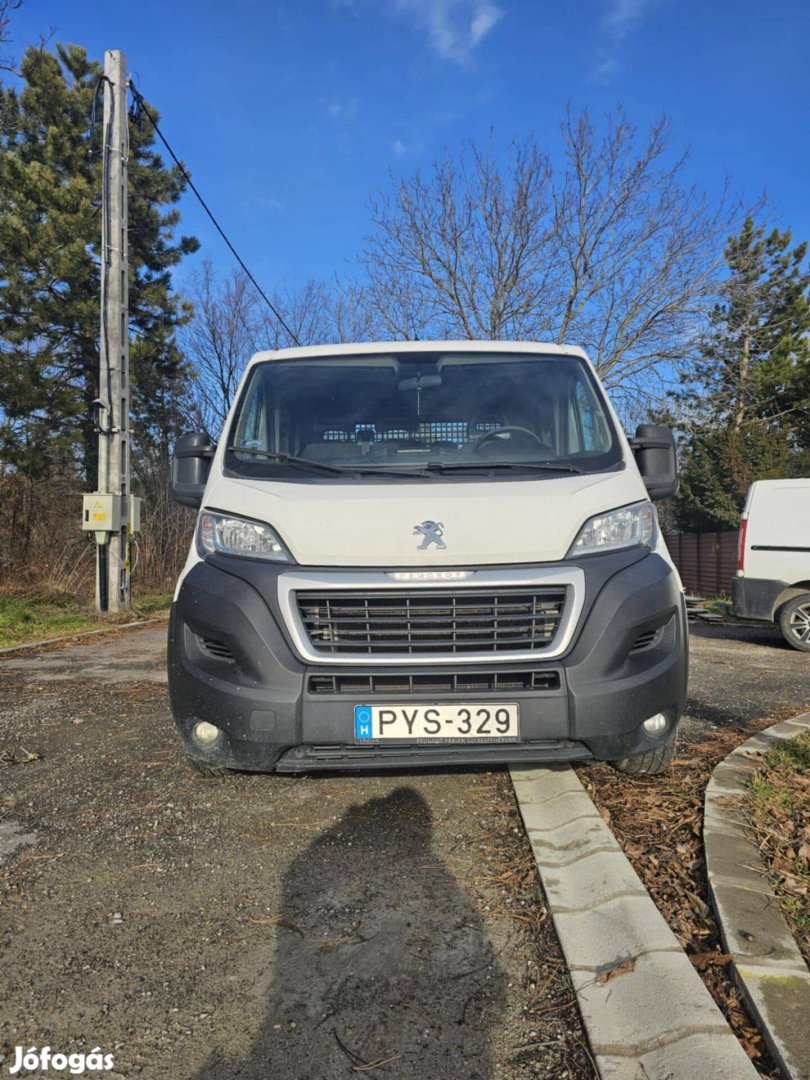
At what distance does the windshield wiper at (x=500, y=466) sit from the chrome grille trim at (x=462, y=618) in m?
0.55

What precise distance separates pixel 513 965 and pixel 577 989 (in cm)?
21

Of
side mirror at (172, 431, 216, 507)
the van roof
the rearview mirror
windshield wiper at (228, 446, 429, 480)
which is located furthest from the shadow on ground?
the van roof

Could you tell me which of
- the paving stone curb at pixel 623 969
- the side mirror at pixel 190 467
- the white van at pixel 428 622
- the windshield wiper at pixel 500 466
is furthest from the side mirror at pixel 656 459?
the side mirror at pixel 190 467

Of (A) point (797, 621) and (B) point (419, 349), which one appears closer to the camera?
(B) point (419, 349)

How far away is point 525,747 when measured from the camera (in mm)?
2719

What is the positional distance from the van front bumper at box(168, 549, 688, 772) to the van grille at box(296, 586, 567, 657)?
73 millimetres

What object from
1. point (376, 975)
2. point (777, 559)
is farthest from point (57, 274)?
point (376, 975)

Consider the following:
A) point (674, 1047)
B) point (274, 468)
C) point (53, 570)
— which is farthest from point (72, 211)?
point (674, 1047)

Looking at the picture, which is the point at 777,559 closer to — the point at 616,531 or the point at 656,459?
the point at 656,459

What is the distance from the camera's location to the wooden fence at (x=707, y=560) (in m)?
20.8

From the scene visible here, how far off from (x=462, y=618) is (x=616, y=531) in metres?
0.74

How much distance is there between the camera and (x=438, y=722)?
2693 millimetres

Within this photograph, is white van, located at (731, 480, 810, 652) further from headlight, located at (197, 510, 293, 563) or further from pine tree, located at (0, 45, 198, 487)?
pine tree, located at (0, 45, 198, 487)

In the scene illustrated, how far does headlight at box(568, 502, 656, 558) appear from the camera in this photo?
114 inches
